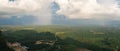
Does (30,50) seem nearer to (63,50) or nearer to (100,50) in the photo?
(63,50)

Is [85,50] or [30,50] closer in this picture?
[30,50]

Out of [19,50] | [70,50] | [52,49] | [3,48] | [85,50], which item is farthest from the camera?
[85,50]

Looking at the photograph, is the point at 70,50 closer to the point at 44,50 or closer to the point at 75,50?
the point at 75,50

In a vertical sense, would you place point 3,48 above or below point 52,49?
above

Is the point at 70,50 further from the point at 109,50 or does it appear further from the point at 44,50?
the point at 109,50

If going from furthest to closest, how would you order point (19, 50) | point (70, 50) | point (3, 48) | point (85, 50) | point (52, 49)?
point (85, 50) → point (70, 50) → point (52, 49) → point (19, 50) → point (3, 48)

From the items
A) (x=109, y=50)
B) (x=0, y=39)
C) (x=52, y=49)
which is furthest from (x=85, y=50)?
(x=0, y=39)

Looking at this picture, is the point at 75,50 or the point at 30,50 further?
the point at 75,50

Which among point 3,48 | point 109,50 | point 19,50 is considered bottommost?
point 109,50

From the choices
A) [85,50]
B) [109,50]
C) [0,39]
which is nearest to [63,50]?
[85,50]
